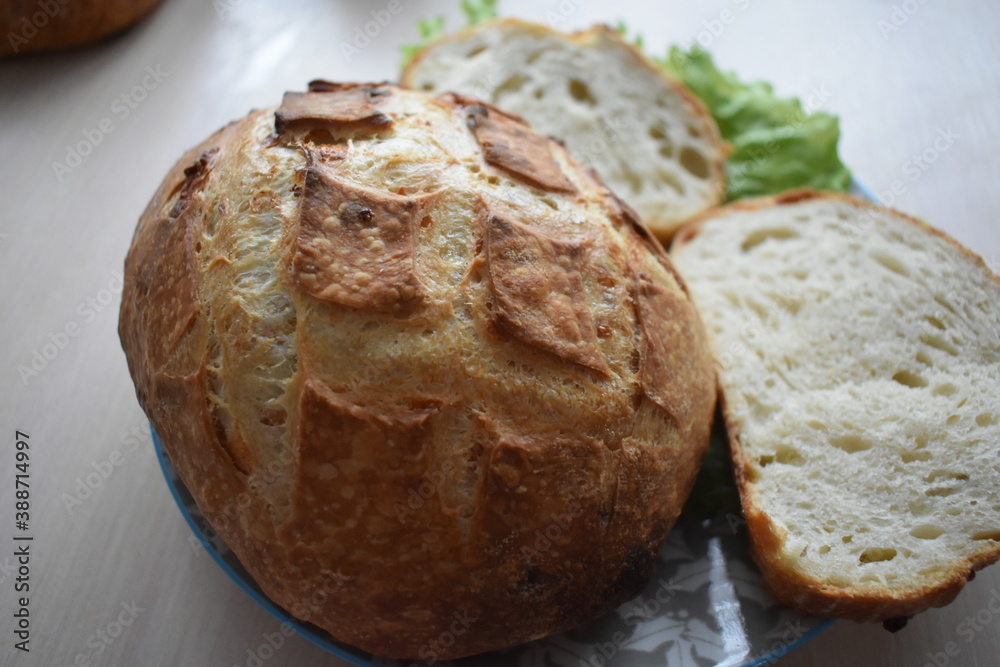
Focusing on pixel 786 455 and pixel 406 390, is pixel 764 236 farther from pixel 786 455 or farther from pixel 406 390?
pixel 406 390

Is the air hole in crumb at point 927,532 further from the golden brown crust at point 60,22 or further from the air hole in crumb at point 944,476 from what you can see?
the golden brown crust at point 60,22

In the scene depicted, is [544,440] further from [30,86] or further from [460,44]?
[30,86]

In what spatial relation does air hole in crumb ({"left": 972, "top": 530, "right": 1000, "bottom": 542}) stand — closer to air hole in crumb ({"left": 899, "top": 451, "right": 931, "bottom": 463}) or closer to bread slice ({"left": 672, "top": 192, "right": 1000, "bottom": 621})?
bread slice ({"left": 672, "top": 192, "right": 1000, "bottom": 621})

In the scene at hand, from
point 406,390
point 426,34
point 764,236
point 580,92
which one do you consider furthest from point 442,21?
point 406,390

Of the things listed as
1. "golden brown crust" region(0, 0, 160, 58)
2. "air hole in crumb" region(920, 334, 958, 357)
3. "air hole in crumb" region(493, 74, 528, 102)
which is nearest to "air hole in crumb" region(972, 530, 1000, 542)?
"air hole in crumb" region(920, 334, 958, 357)

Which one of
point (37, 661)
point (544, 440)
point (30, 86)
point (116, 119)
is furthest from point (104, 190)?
point (544, 440)

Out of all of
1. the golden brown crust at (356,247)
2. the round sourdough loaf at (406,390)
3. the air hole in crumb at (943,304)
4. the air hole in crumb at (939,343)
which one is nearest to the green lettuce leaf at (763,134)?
the air hole in crumb at (943,304)
